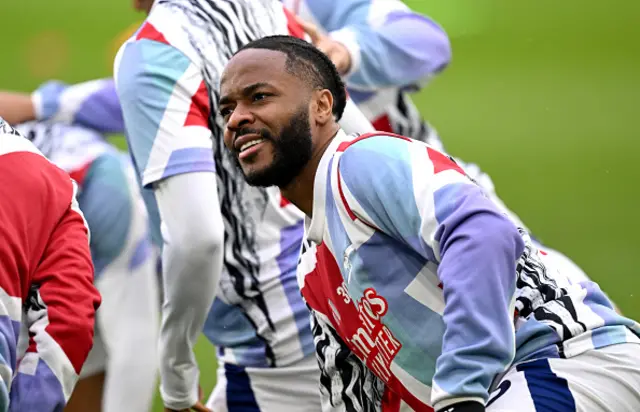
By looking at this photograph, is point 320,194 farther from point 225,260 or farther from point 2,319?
point 225,260

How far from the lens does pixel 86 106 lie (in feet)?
14.4

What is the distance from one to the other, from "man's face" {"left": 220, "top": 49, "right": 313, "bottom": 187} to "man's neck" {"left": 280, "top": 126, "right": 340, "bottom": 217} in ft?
0.04

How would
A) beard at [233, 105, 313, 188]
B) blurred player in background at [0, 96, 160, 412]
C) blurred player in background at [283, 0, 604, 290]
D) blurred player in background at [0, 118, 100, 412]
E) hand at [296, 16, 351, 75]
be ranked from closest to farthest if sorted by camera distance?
blurred player in background at [0, 118, 100, 412]
beard at [233, 105, 313, 188]
hand at [296, 16, 351, 75]
blurred player in background at [283, 0, 604, 290]
blurred player in background at [0, 96, 160, 412]

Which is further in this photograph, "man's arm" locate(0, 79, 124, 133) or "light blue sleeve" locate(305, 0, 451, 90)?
"man's arm" locate(0, 79, 124, 133)

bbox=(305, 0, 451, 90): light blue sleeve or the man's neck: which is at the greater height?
the man's neck

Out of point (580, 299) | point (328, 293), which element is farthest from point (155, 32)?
point (580, 299)

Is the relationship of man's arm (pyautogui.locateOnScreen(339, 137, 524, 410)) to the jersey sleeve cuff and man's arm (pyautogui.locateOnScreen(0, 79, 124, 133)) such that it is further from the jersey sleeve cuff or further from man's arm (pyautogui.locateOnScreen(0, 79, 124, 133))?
man's arm (pyautogui.locateOnScreen(0, 79, 124, 133))

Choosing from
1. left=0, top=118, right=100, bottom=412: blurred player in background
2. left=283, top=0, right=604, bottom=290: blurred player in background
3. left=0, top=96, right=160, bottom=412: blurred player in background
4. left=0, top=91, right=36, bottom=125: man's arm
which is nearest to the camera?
left=0, top=118, right=100, bottom=412: blurred player in background

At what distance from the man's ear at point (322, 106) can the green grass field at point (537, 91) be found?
4.45 meters

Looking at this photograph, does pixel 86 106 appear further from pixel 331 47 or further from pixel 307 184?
pixel 307 184

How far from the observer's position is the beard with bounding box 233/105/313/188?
8.05ft

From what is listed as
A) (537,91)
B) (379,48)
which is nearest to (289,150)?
(379,48)

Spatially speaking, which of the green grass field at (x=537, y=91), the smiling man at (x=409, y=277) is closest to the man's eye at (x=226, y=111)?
the smiling man at (x=409, y=277)

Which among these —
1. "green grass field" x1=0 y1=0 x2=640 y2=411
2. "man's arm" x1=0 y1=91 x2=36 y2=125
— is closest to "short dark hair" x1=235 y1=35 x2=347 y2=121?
"man's arm" x1=0 y1=91 x2=36 y2=125
